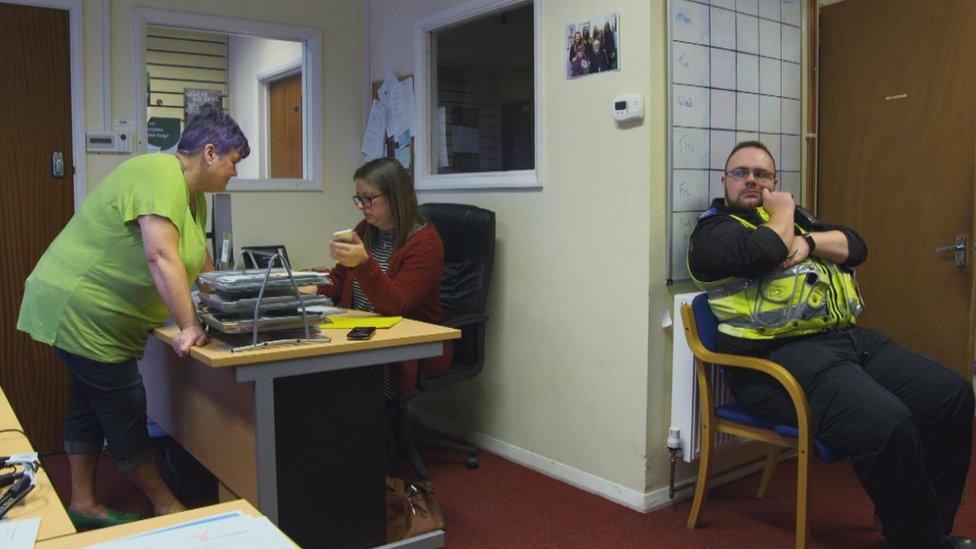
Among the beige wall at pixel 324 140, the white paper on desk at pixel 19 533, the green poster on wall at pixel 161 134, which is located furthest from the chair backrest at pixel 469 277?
the white paper on desk at pixel 19 533

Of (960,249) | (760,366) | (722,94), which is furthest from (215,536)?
(960,249)

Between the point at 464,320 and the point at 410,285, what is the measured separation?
13.8 inches

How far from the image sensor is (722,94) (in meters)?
2.65

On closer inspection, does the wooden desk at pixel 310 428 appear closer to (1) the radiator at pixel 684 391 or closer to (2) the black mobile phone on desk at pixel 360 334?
(2) the black mobile phone on desk at pixel 360 334

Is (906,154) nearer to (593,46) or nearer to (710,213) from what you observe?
(710,213)

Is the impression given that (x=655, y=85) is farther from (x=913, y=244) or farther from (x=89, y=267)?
(x=89, y=267)

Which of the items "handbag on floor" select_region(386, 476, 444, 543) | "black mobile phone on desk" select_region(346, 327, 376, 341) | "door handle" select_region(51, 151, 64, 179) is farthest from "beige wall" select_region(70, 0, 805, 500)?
"black mobile phone on desk" select_region(346, 327, 376, 341)

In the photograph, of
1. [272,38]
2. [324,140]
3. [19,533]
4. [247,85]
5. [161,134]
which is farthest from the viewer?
[247,85]

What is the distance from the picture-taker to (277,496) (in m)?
1.94

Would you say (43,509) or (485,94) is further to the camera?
(485,94)

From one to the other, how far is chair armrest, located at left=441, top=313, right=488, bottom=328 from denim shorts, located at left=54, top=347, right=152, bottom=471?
1025 millimetres

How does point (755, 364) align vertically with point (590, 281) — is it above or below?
below

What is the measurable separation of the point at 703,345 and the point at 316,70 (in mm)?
2341

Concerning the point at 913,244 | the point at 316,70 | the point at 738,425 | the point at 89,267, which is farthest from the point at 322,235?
the point at 913,244
